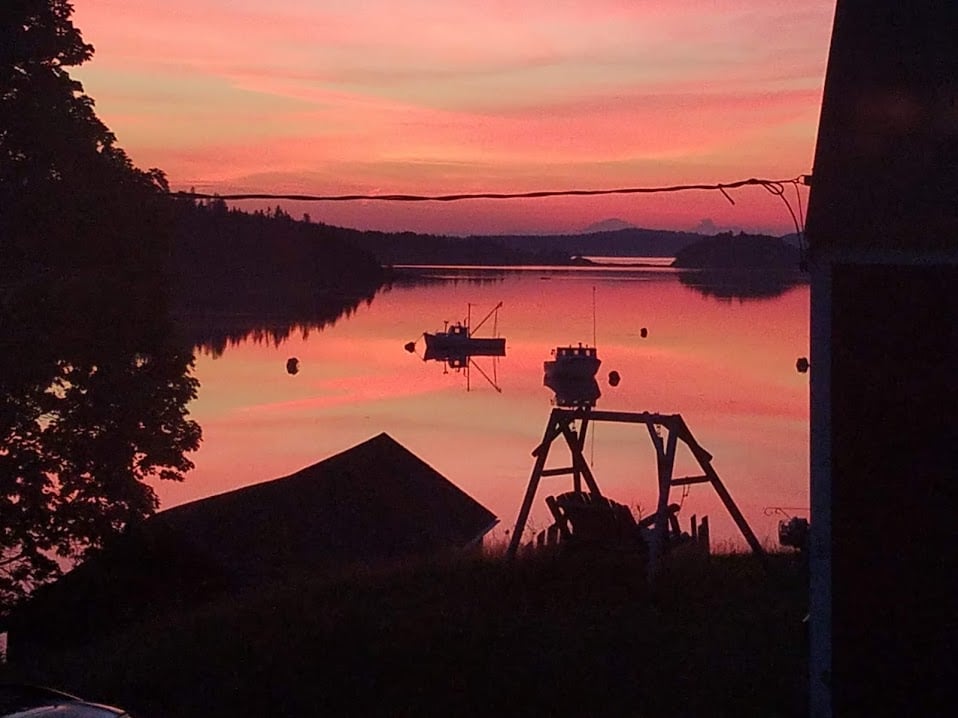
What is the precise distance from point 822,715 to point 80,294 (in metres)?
12.6

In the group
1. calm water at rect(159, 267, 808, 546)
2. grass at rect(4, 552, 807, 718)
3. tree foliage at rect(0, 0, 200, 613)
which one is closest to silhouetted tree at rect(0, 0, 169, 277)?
tree foliage at rect(0, 0, 200, 613)

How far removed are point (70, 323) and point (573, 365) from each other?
2204 inches

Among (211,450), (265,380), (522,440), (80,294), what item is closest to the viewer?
(80,294)

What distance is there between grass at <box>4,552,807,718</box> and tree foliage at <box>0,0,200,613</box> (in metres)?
5.40

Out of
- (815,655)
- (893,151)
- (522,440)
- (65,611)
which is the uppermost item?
(893,151)

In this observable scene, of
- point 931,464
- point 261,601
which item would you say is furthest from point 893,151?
point 261,601

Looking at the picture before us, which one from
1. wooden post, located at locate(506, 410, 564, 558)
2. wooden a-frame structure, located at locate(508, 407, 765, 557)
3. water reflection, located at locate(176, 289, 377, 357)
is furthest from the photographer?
water reflection, located at locate(176, 289, 377, 357)

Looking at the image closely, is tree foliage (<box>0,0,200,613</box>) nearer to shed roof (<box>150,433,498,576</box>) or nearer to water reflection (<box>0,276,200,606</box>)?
water reflection (<box>0,276,200,606</box>)

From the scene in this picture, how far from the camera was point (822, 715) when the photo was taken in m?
8.25

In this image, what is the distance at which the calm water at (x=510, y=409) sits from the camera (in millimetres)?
39688

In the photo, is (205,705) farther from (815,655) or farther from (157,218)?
(157,218)

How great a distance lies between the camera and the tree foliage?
55.8 ft

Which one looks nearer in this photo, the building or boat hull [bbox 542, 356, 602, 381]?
the building

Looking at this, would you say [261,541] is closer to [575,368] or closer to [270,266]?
[575,368]
